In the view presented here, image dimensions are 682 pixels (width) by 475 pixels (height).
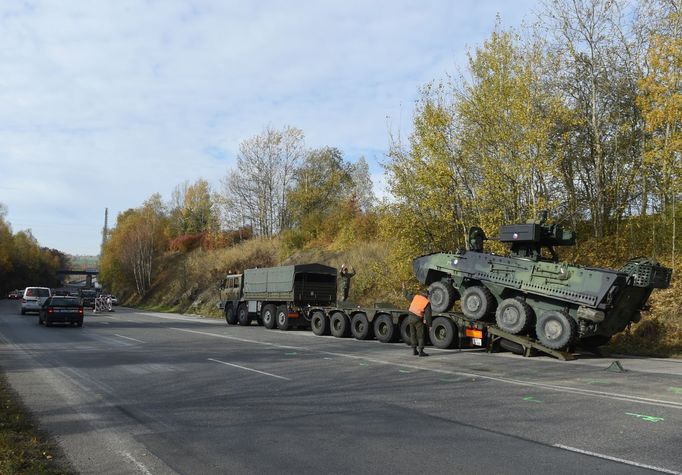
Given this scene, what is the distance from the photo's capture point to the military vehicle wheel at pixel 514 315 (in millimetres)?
15242

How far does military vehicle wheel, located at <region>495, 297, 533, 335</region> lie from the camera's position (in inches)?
600

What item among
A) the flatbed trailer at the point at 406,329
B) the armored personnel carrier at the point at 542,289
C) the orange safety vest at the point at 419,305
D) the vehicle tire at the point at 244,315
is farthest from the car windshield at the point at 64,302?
the orange safety vest at the point at 419,305

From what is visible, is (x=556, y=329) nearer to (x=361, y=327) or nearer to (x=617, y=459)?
(x=361, y=327)

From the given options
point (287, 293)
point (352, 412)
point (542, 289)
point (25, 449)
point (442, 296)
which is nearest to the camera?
point (25, 449)

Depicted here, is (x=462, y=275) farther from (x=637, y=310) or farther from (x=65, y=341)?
(x=65, y=341)

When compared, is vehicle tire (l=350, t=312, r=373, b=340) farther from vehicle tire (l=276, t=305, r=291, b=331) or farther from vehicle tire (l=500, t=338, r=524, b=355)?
vehicle tire (l=500, t=338, r=524, b=355)

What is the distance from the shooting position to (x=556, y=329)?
14625 mm

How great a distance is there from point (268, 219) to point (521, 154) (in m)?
38.0

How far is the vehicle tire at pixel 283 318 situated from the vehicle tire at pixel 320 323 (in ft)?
7.87

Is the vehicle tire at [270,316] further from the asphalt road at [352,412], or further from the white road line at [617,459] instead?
the white road line at [617,459]

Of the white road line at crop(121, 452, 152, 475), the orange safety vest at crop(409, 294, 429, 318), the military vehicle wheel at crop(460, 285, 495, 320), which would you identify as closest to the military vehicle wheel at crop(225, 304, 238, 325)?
the military vehicle wheel at crop(460, 285, 495, 320)

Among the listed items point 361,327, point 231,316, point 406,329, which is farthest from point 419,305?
point 231,316

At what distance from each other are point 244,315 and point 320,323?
7.80 m

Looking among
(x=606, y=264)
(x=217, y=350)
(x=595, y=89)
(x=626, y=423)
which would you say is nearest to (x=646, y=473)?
(x=626, y=423)
